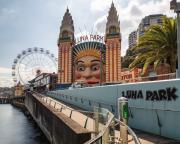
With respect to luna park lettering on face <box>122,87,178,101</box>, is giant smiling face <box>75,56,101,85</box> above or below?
above

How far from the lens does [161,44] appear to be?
24.7 metres

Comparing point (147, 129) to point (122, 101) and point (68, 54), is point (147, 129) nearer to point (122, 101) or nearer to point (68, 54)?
point (122, 101)

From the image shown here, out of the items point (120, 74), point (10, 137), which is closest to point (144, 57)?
point (10, 137)

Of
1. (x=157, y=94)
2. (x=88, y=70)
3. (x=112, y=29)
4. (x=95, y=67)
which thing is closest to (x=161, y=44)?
(x=157, y=94)

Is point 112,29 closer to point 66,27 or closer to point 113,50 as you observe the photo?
point 113,50

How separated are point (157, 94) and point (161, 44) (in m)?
8.13

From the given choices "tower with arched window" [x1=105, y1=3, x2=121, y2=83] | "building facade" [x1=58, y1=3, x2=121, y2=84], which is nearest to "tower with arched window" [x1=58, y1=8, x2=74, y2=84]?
"building facade" [x1=58, y1=3, x2=121, y2=84]

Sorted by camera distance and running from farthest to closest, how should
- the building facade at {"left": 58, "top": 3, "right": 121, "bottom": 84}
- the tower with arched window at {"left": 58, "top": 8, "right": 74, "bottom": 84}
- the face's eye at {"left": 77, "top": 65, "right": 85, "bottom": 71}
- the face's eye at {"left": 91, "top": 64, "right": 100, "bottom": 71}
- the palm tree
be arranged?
the tower with arched window at {"left": 58, "top": 8, "right": 74, "bottom": 84} < the face's eye at {"left": 77, "top": 65, "right": 85, "bottom": 71} < the building facade at {"left": 58, "top": 3, "right": 121, "bottom": 84} < the face's eye at {"left": 91, "top": 64, "right": 100, "bottom": 71} < the palm tree

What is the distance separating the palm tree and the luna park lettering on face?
502 cm

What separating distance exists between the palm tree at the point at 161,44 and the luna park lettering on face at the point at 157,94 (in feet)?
16.5

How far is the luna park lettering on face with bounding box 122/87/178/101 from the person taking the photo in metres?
16.2

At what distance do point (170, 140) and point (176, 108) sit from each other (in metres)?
1.75

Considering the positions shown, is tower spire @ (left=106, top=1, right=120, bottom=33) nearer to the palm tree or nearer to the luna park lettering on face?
the palm tree

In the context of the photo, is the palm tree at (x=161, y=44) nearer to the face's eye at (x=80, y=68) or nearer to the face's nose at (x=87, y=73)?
the face's nose at (x=87, y=73)
